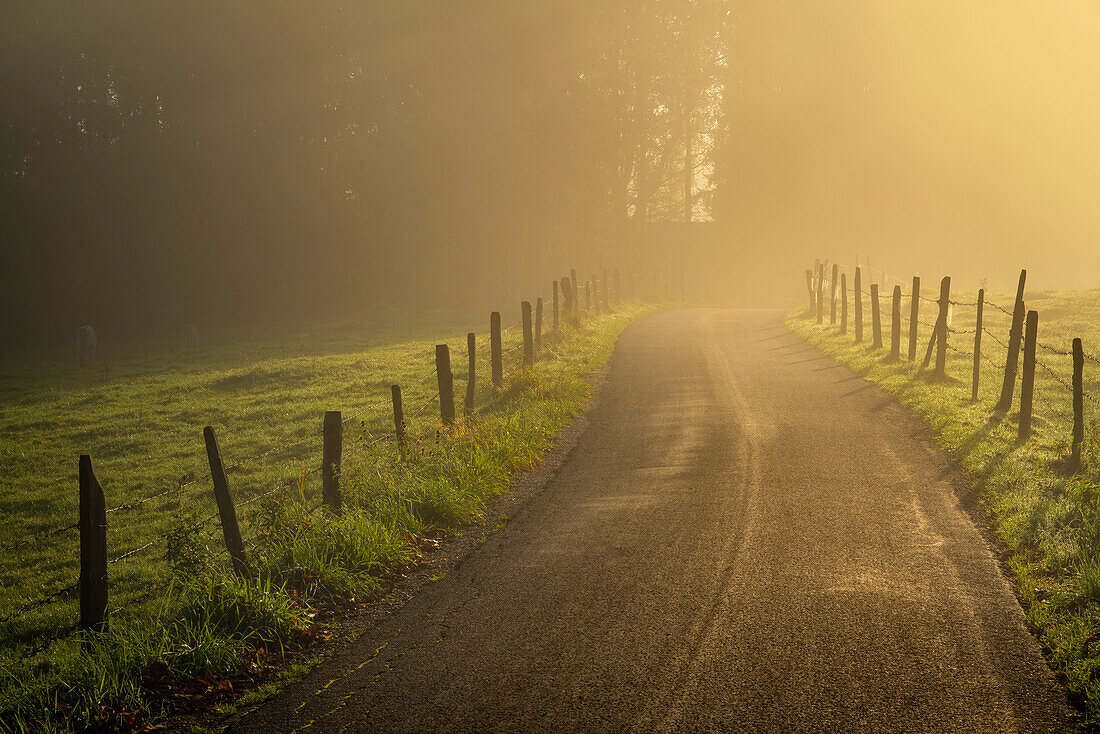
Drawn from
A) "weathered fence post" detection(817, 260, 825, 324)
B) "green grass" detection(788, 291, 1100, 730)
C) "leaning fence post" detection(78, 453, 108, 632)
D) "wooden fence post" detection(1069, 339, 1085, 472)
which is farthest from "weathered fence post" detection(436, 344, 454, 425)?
"weathered fence post" detection(817, 260, 825, 324)

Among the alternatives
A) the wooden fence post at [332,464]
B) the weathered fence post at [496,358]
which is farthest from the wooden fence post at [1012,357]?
the wooden fence post at [332,464]

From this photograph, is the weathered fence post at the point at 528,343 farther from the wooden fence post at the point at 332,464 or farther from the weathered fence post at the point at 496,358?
the wooden fence post at the point at 332,464

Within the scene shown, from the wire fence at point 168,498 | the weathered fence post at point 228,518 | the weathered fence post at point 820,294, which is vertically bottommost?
the wire fence at point 168,498

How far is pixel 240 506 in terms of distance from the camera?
11.3m

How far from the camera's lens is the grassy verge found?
619 cm

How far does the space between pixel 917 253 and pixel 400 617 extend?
7152 cm

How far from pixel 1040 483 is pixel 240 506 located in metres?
10.1

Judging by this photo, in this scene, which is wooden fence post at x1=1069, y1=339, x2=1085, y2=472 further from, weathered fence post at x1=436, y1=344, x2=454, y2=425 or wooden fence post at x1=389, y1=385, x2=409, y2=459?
wooden fence post at x1=389, y1=385, x2=409, y2=459

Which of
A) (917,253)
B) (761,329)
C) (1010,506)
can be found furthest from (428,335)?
(917,253)

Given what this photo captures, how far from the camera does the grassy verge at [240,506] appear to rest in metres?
6.19

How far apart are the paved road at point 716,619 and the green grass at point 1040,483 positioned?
0.76 ft

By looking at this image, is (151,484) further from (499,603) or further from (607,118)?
(607,118)

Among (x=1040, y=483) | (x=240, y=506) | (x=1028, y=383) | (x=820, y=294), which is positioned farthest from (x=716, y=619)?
(x=820, y=294)

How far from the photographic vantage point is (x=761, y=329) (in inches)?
1147
